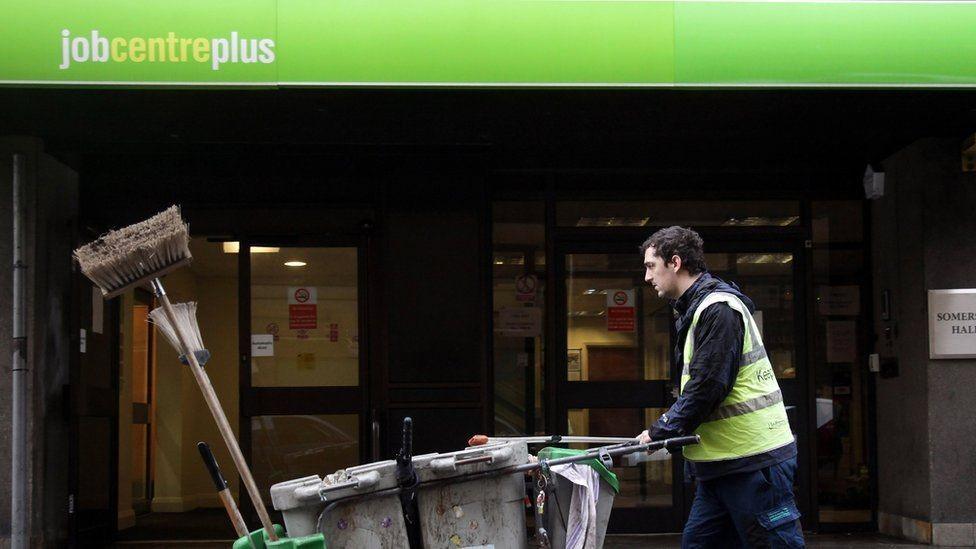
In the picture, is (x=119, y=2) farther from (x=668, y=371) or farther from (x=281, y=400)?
(x=668, y=371)

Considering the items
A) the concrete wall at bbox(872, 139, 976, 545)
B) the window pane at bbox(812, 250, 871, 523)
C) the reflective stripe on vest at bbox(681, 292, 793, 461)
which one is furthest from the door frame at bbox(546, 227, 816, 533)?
the reflective stripe on vest at bbox(681, 292, 793, 461)

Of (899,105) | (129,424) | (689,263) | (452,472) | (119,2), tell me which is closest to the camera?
(452,472)

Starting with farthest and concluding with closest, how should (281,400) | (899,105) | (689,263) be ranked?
(281,400) < (899,105) < (689,263)

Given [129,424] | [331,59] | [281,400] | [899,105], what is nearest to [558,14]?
[331,59]

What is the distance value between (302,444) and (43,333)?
1.98 metres

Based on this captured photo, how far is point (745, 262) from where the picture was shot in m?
8.70

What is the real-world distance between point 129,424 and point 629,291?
444 centimetres

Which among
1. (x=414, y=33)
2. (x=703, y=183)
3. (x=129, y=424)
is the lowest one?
(x=129, y=424)

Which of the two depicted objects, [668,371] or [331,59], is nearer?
[331,59]

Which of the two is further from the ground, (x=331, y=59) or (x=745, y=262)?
(x=331, y=59)

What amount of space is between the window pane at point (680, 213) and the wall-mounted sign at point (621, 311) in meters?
0.53

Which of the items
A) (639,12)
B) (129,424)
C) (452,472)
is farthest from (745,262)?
(129,424)

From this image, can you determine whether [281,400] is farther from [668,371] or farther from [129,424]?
[668,371]

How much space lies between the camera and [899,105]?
7141 millimetres
